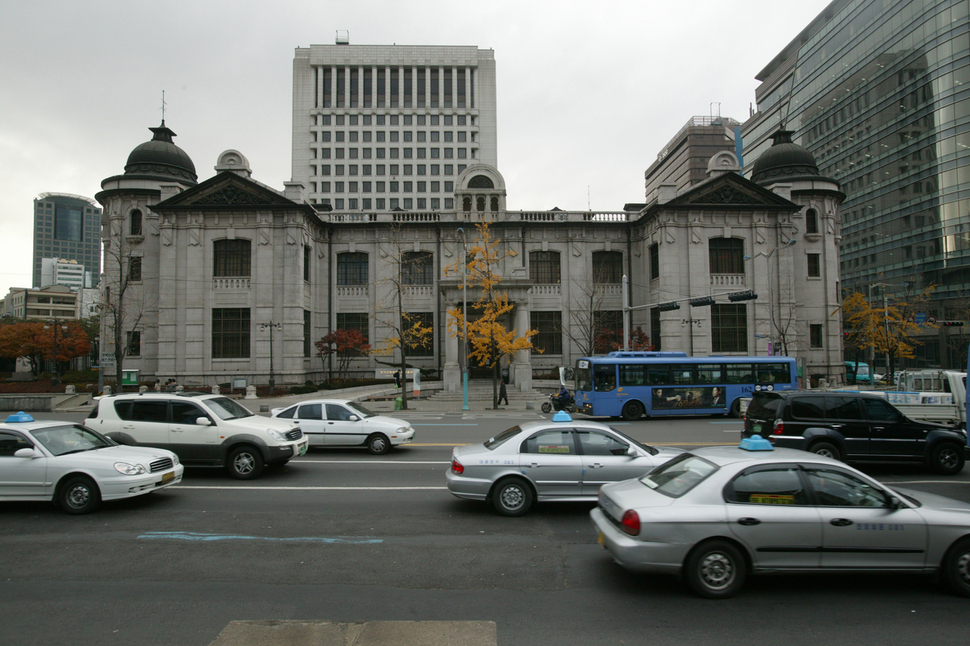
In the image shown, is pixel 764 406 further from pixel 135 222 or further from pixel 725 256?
pixel 135 222

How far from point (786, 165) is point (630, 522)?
4564cm

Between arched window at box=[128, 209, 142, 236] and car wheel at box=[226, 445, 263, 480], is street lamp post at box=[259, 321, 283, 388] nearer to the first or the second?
arched window at box=[128, 209, 142, 236]

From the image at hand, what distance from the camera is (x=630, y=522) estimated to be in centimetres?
554

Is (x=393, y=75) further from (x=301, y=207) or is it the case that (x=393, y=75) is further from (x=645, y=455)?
(x=645, y=455)

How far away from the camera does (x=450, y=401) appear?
33.0 meters

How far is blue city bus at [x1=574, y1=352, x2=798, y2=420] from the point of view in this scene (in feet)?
77.4

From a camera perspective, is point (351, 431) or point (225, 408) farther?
point (351, 431)

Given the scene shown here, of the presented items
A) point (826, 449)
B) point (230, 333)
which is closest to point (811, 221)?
point (826, 449)

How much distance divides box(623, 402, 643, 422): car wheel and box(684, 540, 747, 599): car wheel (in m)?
18.5

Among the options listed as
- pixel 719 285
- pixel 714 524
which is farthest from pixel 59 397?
pixel 719 285

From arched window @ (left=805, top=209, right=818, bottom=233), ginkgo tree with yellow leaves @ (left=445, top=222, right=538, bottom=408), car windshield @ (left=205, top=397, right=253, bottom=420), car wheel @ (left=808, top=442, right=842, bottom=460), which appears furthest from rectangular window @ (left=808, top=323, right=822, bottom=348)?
car windshield @ (left=205, top=397, right=253, bottom=420)

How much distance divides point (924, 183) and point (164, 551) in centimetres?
7169

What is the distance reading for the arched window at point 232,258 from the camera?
3747 cm

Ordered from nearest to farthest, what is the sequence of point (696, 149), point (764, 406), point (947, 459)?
point (947, 459) < point (764, 406) < point (696, 149)
